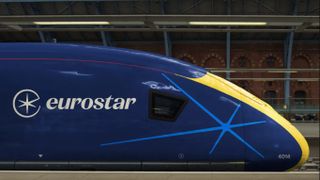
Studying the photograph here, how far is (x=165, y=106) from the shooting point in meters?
6.15

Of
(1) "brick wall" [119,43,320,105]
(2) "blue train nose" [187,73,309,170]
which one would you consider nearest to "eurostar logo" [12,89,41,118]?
(2) "blue train nose" [187,73,309,170]

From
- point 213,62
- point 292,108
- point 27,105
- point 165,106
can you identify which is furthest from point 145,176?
point 213,62

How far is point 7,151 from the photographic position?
6215mm

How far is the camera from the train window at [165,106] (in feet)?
20.1

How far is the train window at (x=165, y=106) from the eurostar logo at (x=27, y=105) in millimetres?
1947

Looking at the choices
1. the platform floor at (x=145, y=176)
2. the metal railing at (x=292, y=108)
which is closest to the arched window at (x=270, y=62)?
the metal railing at (x=292, y=108)

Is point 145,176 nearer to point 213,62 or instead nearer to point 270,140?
point 270,140

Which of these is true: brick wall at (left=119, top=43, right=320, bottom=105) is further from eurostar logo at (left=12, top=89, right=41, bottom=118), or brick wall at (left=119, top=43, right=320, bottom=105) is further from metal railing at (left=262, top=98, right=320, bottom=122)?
eurostar logo at (left=12, top=89, right=41, bottom=118)

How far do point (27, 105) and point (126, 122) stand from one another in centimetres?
172

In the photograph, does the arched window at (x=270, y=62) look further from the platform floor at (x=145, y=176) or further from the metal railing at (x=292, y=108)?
the platform floor at (x=145, y=176)

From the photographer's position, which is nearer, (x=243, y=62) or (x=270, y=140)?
(x=270, y=140)

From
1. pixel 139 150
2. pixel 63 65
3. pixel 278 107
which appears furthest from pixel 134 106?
pixel 278 107

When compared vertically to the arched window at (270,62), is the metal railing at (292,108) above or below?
below

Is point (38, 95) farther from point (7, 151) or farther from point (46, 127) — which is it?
point (7, 151)
